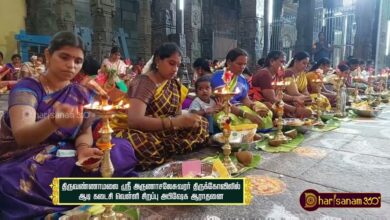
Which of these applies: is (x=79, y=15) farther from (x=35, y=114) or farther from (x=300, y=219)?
(x=300, y=219)

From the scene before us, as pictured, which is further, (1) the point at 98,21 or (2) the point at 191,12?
(2) the point at 191,12

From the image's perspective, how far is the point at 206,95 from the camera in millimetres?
3365

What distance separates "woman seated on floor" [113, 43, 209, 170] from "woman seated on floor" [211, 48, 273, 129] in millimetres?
776

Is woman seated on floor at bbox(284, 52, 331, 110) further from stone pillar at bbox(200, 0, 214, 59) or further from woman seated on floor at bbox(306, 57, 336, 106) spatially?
stone pillar at bbox(200, 0, 214, 59)

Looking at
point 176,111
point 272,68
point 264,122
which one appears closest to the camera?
point 176,111

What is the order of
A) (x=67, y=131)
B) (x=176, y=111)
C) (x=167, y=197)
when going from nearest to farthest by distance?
(x=167, y=197) → (x=67, y=131) → (x=176, y=111)

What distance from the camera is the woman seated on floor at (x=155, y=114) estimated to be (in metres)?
2.42

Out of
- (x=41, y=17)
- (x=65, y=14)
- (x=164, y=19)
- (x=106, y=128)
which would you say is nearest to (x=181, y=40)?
(x=164, y=19)

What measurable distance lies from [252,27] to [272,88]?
290 inches

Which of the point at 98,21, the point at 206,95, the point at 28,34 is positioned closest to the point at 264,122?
the point at 206,95

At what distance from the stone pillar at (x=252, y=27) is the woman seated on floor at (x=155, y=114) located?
29.0 feet

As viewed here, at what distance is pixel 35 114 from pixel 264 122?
9.18ft

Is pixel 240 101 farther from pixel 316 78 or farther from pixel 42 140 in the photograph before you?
pixel 42 140

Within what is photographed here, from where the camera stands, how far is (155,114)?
8.52 feet
